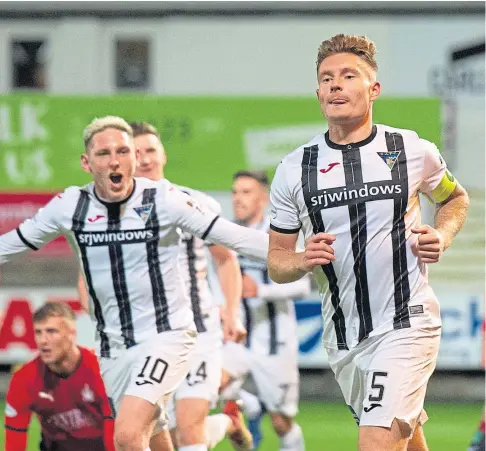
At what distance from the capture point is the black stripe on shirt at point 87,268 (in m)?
5.56

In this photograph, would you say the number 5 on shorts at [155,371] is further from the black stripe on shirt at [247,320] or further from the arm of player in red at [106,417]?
the black stripe on shirt at [247,320]

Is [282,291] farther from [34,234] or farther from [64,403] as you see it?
[34,234]

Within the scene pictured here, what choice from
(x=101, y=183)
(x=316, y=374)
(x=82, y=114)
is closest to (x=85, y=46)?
(x=82, y=114)

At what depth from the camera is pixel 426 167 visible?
15.2 ft

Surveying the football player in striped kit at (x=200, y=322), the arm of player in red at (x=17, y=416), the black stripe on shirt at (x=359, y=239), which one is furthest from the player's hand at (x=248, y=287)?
the black stripe on shirt at (x=359, y=239)

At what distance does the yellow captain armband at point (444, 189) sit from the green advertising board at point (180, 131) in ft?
22.0

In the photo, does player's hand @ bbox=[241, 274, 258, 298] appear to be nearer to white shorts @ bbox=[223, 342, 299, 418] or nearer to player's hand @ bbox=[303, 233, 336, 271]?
white shorts @ bbox=[223, 342, 299, 418]

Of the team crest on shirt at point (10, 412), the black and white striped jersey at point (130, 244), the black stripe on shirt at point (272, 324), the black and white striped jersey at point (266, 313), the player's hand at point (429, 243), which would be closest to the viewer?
the player's hand at point (429, 243)

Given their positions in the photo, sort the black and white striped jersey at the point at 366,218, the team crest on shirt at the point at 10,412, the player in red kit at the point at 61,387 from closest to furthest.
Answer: the black and white striped jersey at the point at 366,218 → the team crest on shirt at the point at 10,412 → the player in red kit at the point at 61,387

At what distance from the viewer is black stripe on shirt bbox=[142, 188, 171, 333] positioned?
5543 mm

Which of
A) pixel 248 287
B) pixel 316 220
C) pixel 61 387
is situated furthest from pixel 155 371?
pixel 248 287

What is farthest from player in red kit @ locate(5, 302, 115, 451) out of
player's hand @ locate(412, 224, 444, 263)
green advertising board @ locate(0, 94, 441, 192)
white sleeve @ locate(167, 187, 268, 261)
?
green advertising board @ locate(0, 94, 441, 192)

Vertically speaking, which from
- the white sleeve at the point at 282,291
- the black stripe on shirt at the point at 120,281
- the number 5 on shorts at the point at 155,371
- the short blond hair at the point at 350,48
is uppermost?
the short blond hair at the point at 350,48

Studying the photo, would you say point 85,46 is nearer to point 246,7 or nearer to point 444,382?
point 246,7
